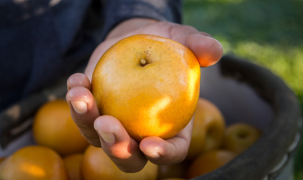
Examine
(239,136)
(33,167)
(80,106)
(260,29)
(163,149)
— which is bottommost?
(260,29)

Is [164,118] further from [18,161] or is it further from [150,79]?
[18,161]

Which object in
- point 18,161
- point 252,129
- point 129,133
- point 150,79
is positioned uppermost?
point 150,79

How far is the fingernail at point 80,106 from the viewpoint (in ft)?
1.94

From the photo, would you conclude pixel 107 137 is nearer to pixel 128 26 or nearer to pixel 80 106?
pixel 80 106

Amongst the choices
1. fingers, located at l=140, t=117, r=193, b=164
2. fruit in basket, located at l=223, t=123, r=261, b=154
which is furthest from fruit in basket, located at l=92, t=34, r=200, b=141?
fruit in basket, located at l=223, t=123, r=261, b=154

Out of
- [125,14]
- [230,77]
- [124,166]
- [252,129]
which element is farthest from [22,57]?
[252,129]

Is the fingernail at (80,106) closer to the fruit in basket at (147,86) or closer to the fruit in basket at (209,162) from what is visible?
the fruit in basket at (147,86)

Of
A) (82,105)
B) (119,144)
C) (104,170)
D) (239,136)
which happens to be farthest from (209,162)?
(82,105)

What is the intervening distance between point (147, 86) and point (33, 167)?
0.53 metres

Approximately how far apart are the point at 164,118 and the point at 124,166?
178mm

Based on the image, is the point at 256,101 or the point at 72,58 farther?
the point at 72,58

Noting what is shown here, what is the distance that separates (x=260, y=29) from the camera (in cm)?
335

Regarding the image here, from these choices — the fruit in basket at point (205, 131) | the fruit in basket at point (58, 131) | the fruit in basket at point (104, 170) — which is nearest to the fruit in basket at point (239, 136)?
the fruit in basket at point (205, 131)

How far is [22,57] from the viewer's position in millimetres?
1283
